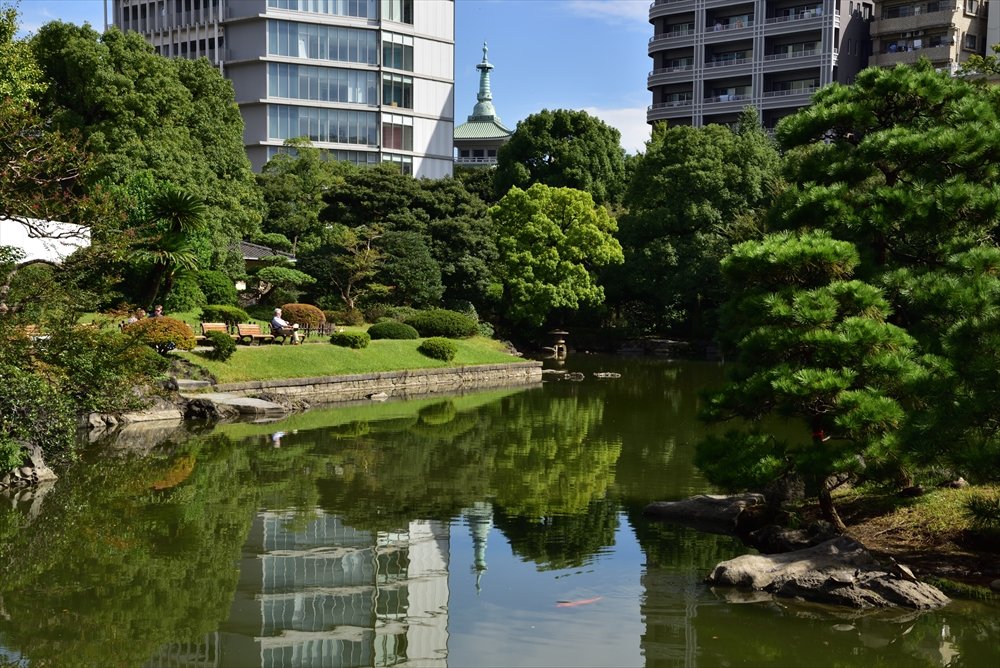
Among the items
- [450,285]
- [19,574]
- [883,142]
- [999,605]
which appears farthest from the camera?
[450,285]

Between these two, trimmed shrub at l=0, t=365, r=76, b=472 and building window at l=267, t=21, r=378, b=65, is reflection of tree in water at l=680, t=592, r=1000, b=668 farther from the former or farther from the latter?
building window at l=267, t=21, r=378, b=65

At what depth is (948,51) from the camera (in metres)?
63.2

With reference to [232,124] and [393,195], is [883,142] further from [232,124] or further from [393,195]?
[232,124]

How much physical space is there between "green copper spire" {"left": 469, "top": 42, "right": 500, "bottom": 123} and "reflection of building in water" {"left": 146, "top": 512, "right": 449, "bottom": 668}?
8303cm

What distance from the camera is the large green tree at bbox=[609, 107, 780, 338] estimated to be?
4622 centimetres

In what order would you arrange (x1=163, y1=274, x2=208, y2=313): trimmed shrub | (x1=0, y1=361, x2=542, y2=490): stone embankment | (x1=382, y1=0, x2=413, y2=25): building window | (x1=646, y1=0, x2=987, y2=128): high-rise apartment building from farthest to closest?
(x1=382, y1=0, x2=413, y2=25): building window
(x1=646, y1=0, x2=987, y2=128): high-rise apartment building
(x1=163, y1=274, x2=208, y2=313): trimmed shrub
(x1=0, y1=361, x2=542, y2=490): stone embankment

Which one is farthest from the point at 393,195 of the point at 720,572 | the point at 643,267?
the point at 720,572

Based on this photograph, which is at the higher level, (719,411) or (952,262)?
(952,262)

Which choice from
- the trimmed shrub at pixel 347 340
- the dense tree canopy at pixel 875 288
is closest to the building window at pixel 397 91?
the trimmed shrub at pixel 347 340

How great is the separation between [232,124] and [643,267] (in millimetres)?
19718

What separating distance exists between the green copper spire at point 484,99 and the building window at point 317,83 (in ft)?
69.7

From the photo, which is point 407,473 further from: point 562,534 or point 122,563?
point 122,563

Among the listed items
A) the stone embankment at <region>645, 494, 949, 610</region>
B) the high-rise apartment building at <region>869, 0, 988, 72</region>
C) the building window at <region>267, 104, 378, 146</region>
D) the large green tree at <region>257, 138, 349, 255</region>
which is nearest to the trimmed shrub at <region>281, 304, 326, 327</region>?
the large green tree at <region>257, 138, 349, 255</region>

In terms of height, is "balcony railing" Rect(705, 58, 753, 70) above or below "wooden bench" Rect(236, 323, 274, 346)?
above
